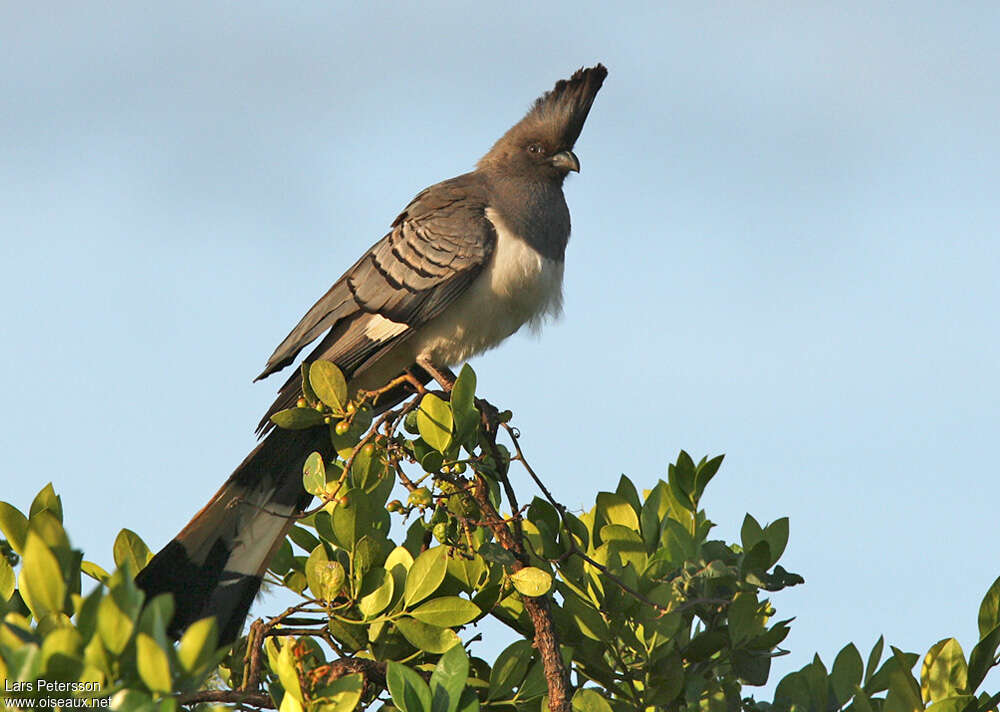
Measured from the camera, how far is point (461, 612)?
2.87 meters

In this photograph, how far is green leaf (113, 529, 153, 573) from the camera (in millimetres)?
3261

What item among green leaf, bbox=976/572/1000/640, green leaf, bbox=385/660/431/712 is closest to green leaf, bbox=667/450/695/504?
green leaf, bbox=976/572/1000/640

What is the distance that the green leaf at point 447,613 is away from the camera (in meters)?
2.87

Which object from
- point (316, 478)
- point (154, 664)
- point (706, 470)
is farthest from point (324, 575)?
point (154, 664)

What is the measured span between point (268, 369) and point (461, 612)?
219 cm

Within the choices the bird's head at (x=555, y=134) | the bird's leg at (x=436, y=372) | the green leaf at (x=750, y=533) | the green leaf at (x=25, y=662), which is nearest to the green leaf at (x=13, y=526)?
the green leaf at (x=25, y=662)

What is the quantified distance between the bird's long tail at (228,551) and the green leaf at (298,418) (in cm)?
34

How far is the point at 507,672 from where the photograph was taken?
292cm

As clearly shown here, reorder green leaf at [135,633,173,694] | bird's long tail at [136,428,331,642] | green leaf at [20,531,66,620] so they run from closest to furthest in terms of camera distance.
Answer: green leaf at [135,633,173,694]
green leaf at [20,531,66,620]
bird's long tail at [136,428,331,642]

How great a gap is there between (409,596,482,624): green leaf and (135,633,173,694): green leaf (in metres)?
1.26

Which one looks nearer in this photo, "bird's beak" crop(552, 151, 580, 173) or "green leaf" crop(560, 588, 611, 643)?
"green leaf" crop(560, 588, 611, 643)

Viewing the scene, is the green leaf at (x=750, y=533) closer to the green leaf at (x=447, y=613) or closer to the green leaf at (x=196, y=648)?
the green leaf at (x=447, y=613)

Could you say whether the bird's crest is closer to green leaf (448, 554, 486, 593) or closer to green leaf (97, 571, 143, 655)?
green leaf (448, 554, 486, 593)

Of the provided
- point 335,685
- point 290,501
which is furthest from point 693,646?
point 290,501
